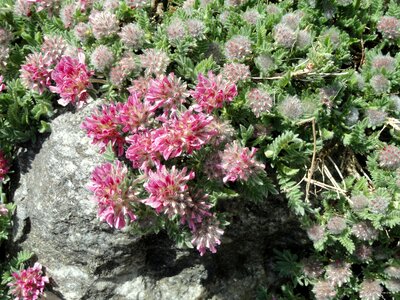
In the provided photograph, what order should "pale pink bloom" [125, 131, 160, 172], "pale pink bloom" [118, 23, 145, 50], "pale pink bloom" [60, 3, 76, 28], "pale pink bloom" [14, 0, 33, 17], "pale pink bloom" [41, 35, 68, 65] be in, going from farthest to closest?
"pale pink bloom" [14, 0, 33, 17], "pale pink bloom" [60, 3, 76, 28], "pale pink bloom" [41, 35, 68, 65], "pale pink bloom" [118, 23, 145, 50], "pale pink bloom" [125, 131, 160, 172]

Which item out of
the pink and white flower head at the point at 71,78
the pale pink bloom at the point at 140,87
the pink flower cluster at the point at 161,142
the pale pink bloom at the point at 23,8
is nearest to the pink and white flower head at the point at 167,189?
the pink flower cluster at the point at 161,142

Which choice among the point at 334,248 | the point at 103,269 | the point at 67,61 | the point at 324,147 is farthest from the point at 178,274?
the point at 67,61

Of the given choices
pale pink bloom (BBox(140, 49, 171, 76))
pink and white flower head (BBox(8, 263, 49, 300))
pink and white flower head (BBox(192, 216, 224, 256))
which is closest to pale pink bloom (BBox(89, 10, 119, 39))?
pale pink bloom (BBox(140, 49, 171, 76))

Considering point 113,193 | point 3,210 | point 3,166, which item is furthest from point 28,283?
point 113,193

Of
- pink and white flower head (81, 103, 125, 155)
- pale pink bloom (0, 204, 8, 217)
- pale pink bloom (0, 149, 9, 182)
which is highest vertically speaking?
pink and white flower head (81, 103, 125, 155)

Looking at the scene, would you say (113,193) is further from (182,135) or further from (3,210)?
(3,210)

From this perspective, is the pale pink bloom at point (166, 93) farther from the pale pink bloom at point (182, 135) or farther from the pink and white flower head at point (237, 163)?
the pink and white flower head at point (237, 163)

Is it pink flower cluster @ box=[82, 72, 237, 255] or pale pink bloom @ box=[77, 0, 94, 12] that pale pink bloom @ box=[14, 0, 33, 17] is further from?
pink flower cluster @ box=[82, 72, 237, 255]
